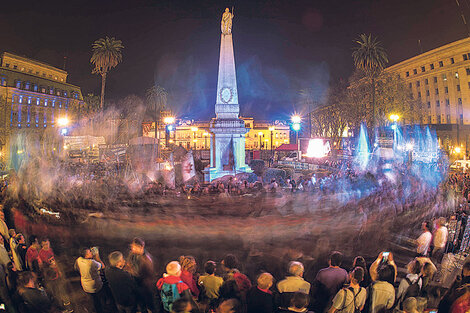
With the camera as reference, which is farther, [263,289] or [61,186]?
[61,186]

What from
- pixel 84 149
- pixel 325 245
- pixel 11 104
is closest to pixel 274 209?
pixel 325 245

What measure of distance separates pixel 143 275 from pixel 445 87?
76677mm

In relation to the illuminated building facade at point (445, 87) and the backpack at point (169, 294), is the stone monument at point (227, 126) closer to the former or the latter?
the backpack at point (169, 294)

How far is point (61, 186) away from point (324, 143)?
28.6 m

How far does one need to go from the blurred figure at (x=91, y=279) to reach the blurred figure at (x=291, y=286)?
3.12 m

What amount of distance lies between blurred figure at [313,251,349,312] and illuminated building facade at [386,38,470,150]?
196ft

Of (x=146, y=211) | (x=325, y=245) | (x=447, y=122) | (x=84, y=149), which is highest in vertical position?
(x=447, y=122)

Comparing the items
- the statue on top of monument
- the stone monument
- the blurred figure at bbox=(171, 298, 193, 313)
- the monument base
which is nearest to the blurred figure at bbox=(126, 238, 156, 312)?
the blurred figure at bbox=(171, 298, 193, 313)

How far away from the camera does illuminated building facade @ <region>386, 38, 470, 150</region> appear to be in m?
58.4

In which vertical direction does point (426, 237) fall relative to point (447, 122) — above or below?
below

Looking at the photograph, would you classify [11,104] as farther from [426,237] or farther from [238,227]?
[426,237]

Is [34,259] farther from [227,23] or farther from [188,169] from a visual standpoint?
[227,23]

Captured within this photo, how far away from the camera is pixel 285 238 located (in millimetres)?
8922

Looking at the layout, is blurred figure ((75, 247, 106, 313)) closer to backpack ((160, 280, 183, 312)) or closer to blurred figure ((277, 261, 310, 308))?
backpack ((160, 280, 183, 312))
